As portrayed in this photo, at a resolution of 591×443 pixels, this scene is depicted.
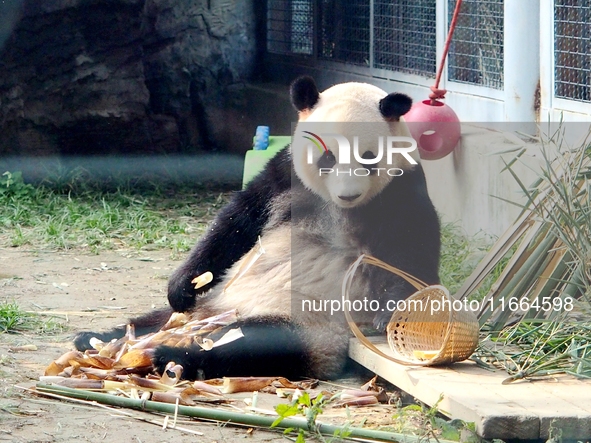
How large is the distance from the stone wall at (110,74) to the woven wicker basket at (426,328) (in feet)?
16.6

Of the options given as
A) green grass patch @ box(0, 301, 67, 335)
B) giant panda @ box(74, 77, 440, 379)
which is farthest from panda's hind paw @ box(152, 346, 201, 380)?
green grass patch @ box(0, 301, 67, 335)

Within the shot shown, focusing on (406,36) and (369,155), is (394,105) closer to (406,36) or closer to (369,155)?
(369,155)

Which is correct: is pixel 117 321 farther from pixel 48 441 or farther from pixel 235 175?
pixel 235 175

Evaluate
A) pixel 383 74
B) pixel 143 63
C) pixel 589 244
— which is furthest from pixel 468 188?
pixel 143 63

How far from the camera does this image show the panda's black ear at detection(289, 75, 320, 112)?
369cm

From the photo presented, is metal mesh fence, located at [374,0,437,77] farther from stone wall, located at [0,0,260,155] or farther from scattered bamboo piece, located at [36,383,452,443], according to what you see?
scattered bamboo piece, located at [36,383,452,443]

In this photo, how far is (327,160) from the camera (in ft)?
11.9

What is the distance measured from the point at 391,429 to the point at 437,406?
0.16m

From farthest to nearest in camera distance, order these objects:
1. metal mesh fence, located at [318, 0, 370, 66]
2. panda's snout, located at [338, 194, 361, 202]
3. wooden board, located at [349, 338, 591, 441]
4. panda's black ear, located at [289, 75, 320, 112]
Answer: metal mesh fence, located at [318, 0, 370, 66] → panda's black ear, located at [289, 75, 320, 112] → panda's snout, located at [338, 194, 361, 202] → wooden board, located at [349, 338, 591, 441]

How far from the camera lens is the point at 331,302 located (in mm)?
3590

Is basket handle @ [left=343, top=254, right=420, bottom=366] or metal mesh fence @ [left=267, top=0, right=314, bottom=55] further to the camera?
metal mesh fence @ [left=267, top=0, right=314, bottom=55]

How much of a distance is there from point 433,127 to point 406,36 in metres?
1.56

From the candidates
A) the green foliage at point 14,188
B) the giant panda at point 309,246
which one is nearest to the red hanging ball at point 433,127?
the giant panda at point 309,246

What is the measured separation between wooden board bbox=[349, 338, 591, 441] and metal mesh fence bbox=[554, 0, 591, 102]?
2.02m
